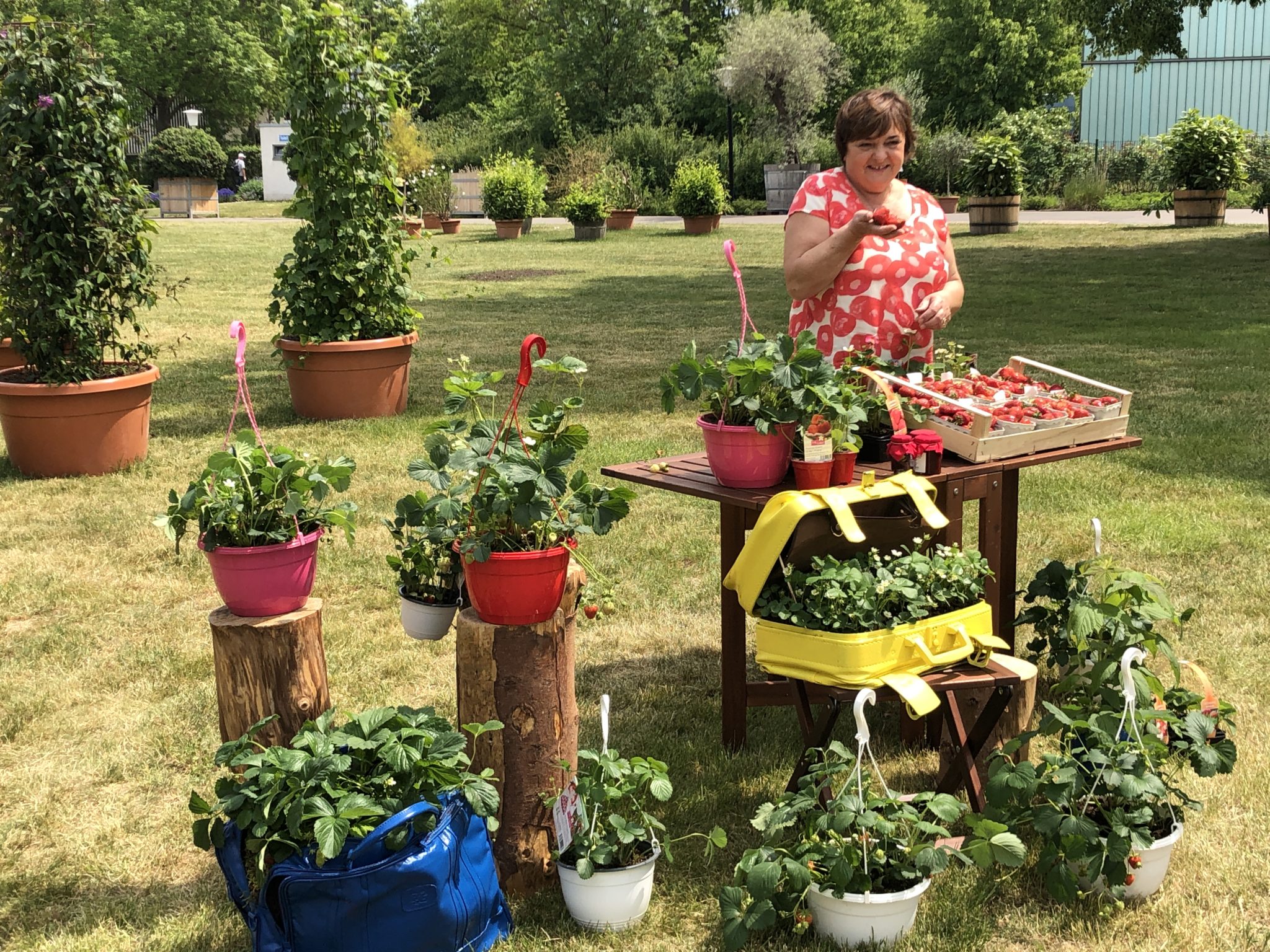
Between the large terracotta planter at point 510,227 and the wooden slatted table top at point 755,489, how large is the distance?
17.6 m

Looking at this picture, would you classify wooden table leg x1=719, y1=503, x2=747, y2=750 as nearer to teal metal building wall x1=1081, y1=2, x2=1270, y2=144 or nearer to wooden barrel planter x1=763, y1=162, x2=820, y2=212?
wooden barrel planter x1=763, y1=162, x2=820, y2=212

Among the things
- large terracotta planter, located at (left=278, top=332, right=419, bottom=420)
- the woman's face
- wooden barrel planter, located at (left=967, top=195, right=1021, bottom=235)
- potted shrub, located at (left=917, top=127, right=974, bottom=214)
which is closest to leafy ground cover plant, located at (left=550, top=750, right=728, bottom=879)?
the woman's face

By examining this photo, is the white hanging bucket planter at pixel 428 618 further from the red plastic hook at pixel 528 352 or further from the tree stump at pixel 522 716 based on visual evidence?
the red plastic hook at pixel 528 352

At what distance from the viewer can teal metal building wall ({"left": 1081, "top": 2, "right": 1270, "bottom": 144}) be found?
3488 centimetres

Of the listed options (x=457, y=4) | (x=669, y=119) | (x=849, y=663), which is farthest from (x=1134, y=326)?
(x=457, y=4)

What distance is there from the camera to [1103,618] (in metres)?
2.93

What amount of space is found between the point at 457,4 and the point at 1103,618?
44.2 meters

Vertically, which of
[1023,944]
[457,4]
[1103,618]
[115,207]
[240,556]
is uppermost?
[457,4]

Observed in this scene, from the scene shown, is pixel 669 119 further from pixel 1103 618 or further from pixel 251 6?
pixel 1103 618

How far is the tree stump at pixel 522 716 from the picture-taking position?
99.5 inches

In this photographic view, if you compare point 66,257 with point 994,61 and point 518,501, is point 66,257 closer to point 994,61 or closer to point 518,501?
point 518,501

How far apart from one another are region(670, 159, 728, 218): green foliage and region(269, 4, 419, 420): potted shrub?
42.5 ft

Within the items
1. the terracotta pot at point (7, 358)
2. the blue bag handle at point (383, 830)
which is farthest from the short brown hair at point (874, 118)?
the terracotta pot at point (7, 358)

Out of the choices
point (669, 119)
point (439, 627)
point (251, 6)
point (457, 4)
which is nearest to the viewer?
point (439, 627)
